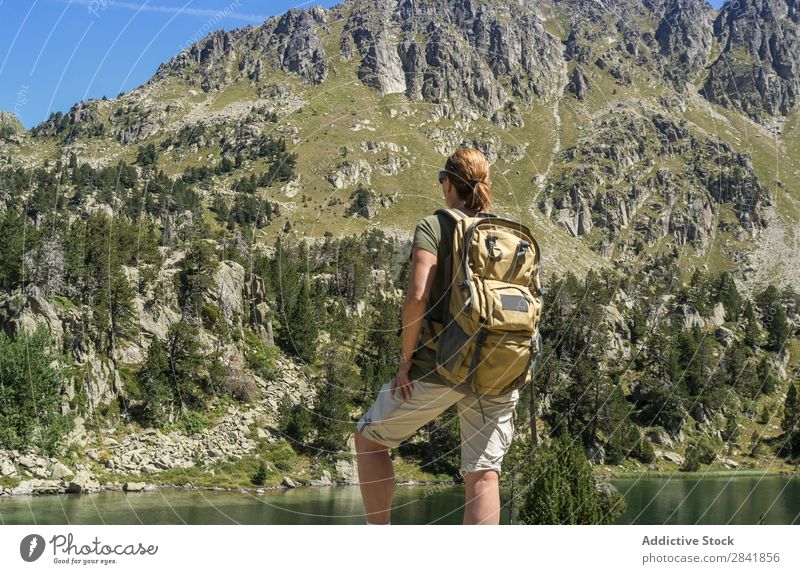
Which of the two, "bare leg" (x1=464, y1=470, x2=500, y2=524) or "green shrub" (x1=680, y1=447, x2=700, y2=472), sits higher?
"bare leg" (x1=464, y1=470, x2=500, y2=524)

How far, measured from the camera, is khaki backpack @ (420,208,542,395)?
3.52 meters

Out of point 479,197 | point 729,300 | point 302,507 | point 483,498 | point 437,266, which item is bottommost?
point 302,507

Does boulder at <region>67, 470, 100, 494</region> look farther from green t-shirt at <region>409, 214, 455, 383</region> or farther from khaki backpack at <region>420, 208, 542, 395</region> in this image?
khaki backpack at <region>420, 208, 542, 395</region>

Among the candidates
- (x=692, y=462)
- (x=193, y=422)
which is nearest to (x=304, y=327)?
(x=193, y=422)

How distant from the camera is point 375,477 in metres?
3.84

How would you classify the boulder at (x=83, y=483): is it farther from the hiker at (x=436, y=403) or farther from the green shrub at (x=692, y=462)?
the green shrub at (x=692, y=462)

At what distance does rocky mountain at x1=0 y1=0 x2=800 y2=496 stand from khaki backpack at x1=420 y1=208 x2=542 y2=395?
24.3 ft

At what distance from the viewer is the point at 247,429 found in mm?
43938

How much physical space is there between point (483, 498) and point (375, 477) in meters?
0.61

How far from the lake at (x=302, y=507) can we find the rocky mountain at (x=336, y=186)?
217 inches

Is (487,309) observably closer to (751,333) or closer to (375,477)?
(375,477)

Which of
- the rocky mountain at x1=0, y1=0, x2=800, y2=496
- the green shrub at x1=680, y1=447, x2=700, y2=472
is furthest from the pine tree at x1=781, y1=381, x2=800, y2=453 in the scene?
the green shrub at x1=680, y1=447, x2=700, y2=472
